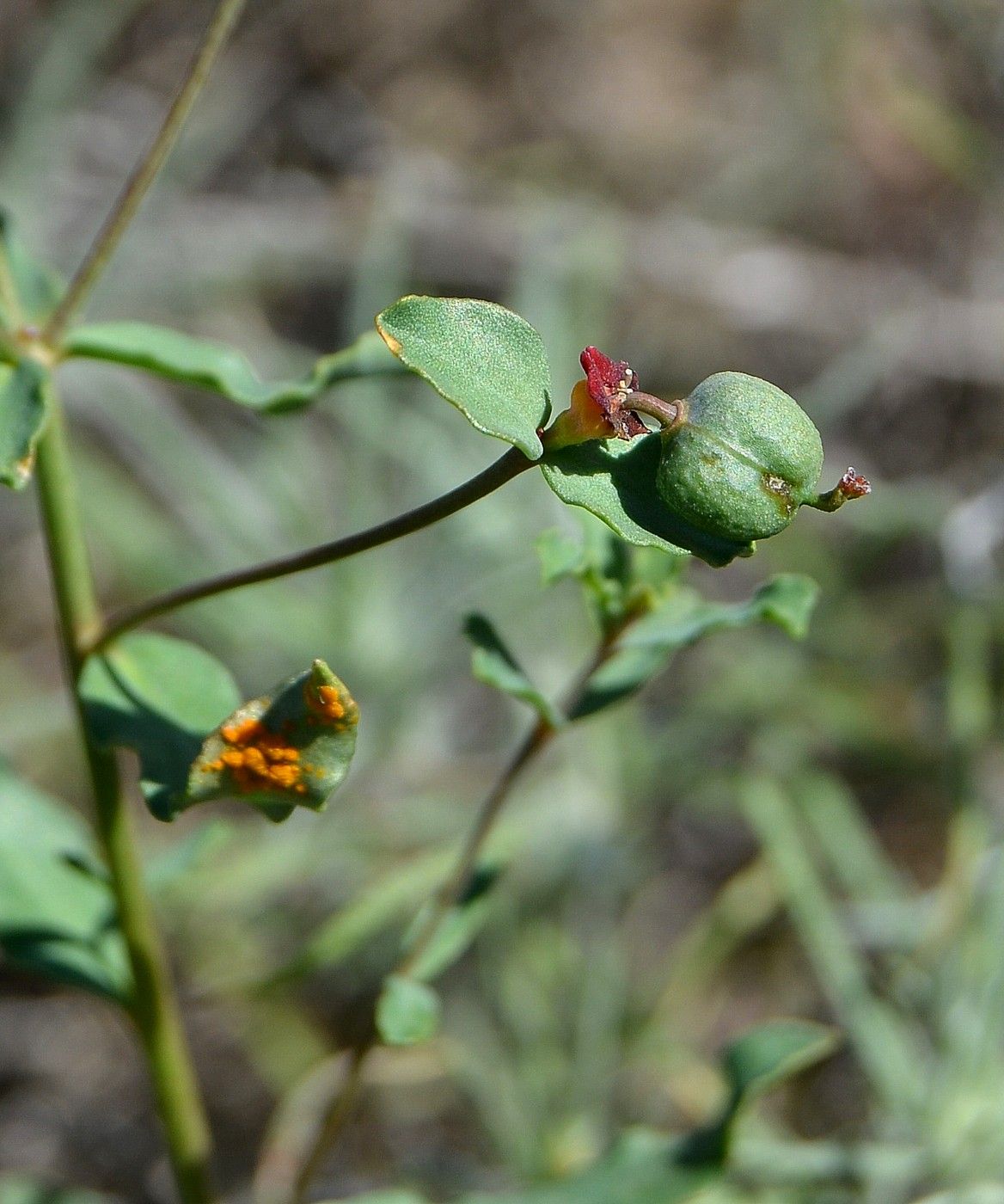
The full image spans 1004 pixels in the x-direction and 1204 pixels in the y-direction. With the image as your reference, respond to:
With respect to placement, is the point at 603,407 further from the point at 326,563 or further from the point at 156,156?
the point at 156,156

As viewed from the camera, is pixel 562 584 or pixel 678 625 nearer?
pixel 678 625

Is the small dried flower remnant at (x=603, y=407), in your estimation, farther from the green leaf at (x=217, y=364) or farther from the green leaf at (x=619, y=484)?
the green leaf at (x=217, y=364)

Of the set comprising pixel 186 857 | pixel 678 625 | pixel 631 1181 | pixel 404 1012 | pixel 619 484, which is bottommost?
pixel 631 1181

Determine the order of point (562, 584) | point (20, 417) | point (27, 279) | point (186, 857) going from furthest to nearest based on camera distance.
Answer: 1. point (562, 584)
2. point (186, 857)
3. point (27, 279)
4. point (20, 417)

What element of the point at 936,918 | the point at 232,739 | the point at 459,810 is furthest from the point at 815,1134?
the point at 232,739

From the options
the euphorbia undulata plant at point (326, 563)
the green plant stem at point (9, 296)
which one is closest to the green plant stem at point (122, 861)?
the euphorbia undulata plant at point (326, 563)

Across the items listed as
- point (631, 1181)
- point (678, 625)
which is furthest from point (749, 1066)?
point (678, 625)
